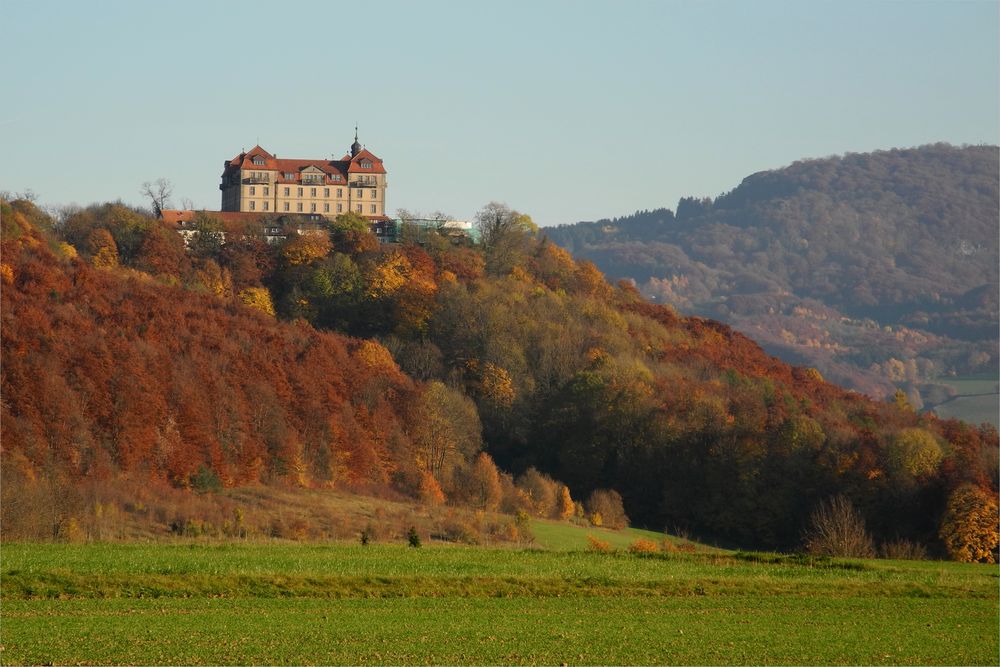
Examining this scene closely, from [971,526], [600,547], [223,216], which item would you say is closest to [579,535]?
[971,526]

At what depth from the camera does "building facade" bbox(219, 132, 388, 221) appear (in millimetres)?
127750

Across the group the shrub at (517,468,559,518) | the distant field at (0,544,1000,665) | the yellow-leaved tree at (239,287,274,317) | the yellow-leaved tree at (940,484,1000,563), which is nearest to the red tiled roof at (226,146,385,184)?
the yellow-leaved tree at (239,287,274,317)

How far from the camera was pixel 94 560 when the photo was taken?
36469 mm

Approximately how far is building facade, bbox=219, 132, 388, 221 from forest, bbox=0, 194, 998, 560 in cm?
1066

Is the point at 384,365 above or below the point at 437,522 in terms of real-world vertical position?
above

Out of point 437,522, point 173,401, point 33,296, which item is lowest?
point 437,522

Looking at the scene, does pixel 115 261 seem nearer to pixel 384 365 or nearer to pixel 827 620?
pixel 384 365

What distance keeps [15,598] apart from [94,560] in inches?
221

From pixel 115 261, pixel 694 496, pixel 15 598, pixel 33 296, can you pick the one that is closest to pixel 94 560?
pixel 15 598

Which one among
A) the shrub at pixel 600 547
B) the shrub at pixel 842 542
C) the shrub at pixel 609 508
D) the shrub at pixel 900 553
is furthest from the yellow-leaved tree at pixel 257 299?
the shrub at pixel 900 553

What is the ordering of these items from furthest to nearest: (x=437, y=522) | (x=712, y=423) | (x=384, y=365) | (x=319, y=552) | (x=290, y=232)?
(x=290, y=232) < (x=384, y=365) < (x=712, y=423) < (x=437, y=522) < (x=319, y=552)

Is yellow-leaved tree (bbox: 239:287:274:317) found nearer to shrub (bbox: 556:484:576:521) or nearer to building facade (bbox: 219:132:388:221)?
building facade (bbox: 219:132:388:221)

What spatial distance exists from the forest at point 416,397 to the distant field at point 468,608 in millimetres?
14162

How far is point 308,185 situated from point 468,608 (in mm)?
99276
